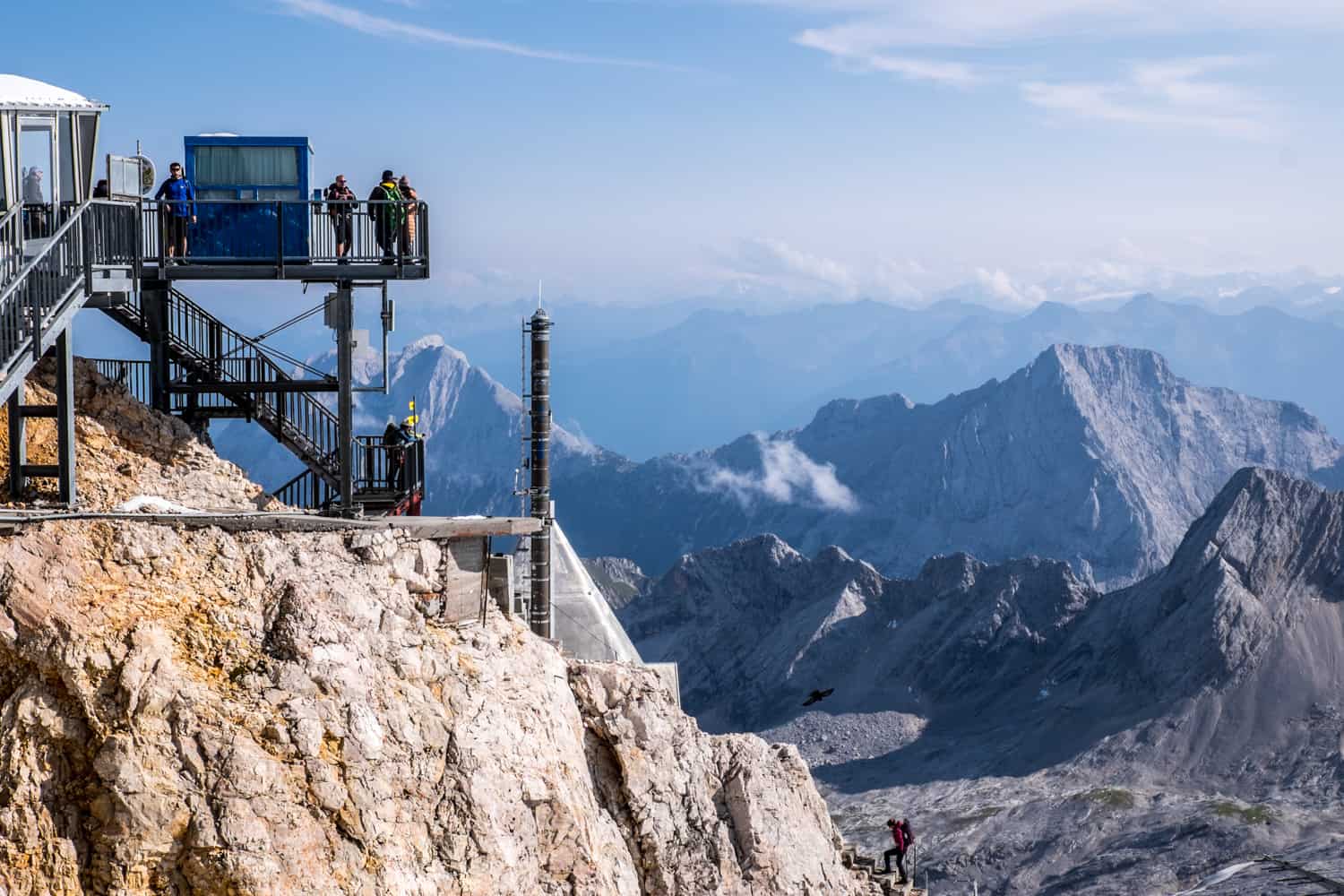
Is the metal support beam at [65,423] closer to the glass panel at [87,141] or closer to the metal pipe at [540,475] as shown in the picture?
the glass panel at [87,141]

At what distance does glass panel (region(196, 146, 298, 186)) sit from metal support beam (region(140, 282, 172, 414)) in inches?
105

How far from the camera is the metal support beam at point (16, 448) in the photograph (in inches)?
1128

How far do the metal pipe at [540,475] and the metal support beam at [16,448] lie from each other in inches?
463

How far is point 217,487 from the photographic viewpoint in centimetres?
3250

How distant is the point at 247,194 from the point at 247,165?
2.06ft

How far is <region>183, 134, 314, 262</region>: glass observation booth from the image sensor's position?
32.9m

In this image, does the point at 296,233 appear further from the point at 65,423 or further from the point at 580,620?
the point at 580,620

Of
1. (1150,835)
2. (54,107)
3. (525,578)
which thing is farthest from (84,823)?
(1150,835)

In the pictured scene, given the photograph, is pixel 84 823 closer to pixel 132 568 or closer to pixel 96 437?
pixel 132 568

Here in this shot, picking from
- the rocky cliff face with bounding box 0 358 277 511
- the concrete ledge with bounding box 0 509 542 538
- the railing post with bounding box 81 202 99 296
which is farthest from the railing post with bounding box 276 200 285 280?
the concrete ledge with bounding box 0 509 542 538

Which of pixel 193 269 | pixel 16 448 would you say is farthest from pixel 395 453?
pixel 16 448

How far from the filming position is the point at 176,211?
32719 mm

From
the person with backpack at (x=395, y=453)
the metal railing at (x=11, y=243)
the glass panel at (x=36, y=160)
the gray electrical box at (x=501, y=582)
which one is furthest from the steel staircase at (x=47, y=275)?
the gray electrical box at (x=501, y=582)

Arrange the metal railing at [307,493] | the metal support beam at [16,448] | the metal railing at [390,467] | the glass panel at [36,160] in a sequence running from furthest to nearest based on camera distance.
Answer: the metal railing at [307,493] → the metal railing at [390,467] → the glass panel at [36,160] → the metal support beam at [16,448]
